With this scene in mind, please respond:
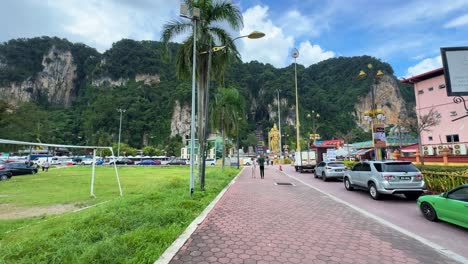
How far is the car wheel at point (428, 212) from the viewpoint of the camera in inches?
251

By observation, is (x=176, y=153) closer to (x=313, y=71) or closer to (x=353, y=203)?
(x=353, y=203)

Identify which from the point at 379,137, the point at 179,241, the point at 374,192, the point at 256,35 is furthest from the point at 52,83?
the point at 374,192

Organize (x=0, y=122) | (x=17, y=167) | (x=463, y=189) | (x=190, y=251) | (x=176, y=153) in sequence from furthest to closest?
1. (x=176, y=153)
2. (x=0, y=122)
3. (x=17, y=167)
4. (x=463, y=189)
5. (x=190, y=251)

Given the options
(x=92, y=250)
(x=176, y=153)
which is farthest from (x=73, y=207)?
(x=176, y=153)

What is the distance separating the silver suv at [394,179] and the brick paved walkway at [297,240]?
2.78 meters

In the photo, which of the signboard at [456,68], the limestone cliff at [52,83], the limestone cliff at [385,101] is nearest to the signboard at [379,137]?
the signboard at [456,68]

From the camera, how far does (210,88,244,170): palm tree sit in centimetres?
2634

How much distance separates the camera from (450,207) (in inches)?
231

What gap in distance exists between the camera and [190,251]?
4.12m

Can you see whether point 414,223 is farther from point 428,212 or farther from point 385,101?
point 385,101

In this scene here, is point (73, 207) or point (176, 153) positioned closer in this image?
point (73, 207)

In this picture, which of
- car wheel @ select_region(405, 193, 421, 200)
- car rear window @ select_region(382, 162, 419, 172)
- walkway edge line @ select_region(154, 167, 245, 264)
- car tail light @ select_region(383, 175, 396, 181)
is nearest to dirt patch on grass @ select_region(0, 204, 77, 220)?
walkway edge line @ select_region(154, 167, 245, 264)

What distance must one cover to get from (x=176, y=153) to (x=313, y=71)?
103 meters

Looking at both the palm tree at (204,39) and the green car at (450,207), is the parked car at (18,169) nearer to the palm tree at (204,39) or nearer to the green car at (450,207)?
the palm tree at (204,39)
